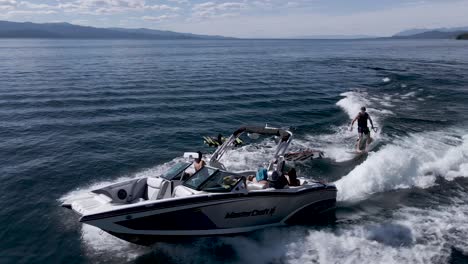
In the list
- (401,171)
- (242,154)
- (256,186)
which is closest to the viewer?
(256,186)

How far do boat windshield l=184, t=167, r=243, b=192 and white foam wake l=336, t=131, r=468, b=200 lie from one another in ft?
18.8

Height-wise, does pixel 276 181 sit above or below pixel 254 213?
above

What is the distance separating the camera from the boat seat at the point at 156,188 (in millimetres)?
13047

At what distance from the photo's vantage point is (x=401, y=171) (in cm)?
1772

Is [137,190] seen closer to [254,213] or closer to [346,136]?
[254,213]

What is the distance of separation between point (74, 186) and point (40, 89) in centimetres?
2350

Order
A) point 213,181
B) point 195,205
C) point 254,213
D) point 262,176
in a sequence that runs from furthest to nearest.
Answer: point 262,176 < point 254,213 < point 213,181 < point 195,205

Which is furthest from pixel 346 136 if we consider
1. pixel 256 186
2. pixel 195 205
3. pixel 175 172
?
pixel 195 205

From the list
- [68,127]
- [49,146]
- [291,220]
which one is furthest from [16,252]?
[68,127]

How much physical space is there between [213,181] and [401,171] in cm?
967

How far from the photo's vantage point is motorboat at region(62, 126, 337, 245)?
1140cm

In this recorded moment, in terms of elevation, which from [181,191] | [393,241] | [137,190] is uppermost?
[181,191]

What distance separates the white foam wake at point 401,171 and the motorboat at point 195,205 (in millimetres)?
2825

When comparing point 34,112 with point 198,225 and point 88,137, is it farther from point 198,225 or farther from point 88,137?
point 198,225
